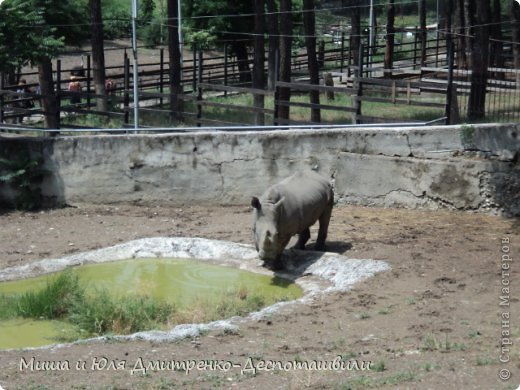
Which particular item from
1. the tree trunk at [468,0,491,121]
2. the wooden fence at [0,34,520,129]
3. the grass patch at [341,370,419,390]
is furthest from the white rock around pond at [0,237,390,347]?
the tree trunk at [468,0,491,121]

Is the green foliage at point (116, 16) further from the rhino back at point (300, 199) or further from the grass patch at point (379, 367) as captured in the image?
the grass patch at point (379, 367)

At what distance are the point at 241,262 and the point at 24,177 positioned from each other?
642cm

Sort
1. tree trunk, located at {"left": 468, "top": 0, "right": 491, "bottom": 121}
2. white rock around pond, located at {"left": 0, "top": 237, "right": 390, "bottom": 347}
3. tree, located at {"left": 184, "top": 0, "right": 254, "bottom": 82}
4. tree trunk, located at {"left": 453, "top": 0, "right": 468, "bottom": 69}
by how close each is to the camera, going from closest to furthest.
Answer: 1. white rock around pond, located at {"left": 0, "top": 237, "right": 390, "bottom": 347}
2. tree trunk, located at {"left": 468, "top": 0, "right": 491, "bottom": 121}
3. tree trunk, located at {"left": 453, "top": 0, "right": 468, "bottom": 69}
4. tree, located at {"left": 184, "top": 0, "right": 254, "bottom": 82}

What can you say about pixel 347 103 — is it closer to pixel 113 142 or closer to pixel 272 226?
pixel 113 142

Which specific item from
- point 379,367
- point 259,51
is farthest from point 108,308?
point 259,51

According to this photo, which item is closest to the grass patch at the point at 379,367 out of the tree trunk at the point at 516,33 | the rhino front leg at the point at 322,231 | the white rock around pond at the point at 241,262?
the white rock around pond at the point at 241,262

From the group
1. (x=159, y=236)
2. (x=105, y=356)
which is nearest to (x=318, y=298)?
(x=105, y=356)

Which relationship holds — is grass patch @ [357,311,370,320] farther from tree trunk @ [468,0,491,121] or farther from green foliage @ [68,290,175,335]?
tree trunk @ [468,0,491,121]

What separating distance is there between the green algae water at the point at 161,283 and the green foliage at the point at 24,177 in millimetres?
4727

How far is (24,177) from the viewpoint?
18.4 m

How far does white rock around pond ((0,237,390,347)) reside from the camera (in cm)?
1235

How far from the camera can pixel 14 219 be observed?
58.2ft

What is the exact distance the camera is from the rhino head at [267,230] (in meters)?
12.8

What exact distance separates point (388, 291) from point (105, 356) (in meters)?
3.97
